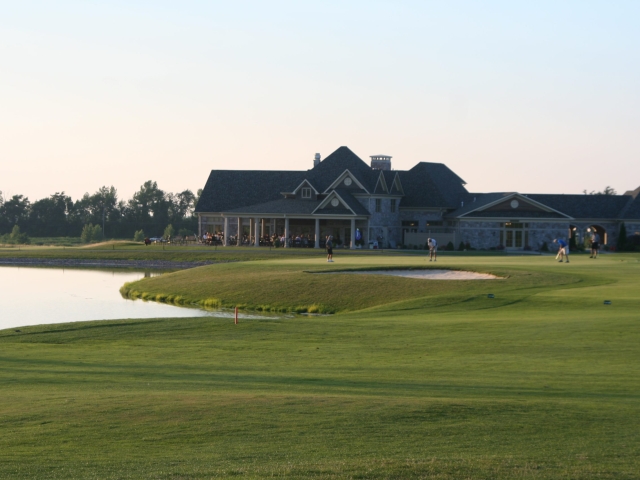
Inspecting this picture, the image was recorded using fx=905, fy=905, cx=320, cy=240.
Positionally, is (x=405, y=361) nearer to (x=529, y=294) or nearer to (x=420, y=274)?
(x=529, y=294)

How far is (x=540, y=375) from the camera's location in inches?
680

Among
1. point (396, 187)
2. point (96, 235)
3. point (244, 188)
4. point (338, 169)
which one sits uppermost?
point (338, 169)

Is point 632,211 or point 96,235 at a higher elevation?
point 632,211

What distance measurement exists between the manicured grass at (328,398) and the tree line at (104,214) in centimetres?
10707

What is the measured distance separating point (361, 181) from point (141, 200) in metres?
71.1

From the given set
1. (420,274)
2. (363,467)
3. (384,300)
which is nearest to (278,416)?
(363,467)

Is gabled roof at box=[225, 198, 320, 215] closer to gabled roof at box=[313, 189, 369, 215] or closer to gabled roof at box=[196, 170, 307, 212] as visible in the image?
gabled roof at box=[313, 189, 369, 215]

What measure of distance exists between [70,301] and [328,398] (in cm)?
3063

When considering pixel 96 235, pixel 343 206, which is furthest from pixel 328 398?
pixel 96 235

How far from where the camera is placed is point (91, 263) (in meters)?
72.1

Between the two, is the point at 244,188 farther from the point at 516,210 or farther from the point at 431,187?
the point at 516,210

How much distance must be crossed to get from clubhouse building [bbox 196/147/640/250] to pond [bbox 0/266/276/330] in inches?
781

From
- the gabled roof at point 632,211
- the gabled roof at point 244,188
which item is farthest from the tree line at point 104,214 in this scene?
the gabled roof at point 632,211

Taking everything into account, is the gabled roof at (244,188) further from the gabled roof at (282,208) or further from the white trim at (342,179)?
the white trim at (342,179)
